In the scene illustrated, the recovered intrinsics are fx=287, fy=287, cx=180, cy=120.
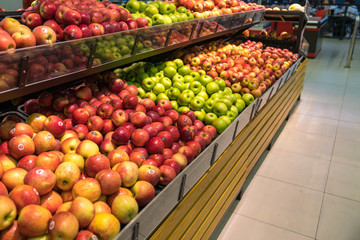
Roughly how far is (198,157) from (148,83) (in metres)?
1.07

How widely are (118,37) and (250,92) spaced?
62.8 inches

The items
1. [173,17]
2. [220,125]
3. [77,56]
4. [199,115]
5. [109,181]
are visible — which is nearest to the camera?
[109,181]

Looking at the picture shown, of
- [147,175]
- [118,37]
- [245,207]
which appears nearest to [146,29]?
[118,37]

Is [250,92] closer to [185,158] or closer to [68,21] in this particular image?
[185,158]

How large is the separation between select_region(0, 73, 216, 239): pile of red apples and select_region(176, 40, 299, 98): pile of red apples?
1.05m

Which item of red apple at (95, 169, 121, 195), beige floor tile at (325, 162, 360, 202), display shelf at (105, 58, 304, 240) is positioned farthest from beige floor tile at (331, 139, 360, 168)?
red apple at (95, 169, 121, 195)

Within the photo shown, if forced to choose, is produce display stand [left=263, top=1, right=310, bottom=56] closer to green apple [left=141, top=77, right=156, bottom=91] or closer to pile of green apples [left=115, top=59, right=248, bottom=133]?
pile of green apples [left=115, top=59, right=248, bottom=133]

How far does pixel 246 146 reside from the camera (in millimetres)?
2756

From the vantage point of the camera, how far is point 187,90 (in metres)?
2.48

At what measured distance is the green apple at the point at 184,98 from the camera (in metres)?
2.42

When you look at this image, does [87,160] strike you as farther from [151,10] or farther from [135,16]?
[151,10]

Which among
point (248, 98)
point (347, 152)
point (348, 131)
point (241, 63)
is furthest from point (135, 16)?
point (348, 131)

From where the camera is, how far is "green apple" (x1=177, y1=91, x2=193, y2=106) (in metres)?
2.42

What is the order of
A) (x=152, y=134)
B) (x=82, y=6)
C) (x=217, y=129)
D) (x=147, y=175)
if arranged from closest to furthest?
(x=147, y=175) < (x=152, y=134) < (x=82, y=6) < (x=217, y=129)
